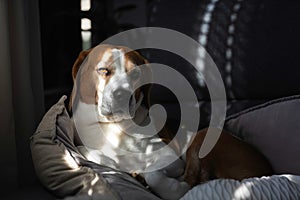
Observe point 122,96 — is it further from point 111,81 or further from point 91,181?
point 91,181

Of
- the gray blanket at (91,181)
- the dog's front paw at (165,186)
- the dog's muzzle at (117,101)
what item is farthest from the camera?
the dog's muzzle at (117,101)

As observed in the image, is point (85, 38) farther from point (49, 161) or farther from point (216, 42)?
point (49, 161)

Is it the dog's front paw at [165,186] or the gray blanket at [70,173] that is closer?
the gray blanket at [70,173]

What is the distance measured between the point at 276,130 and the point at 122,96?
53 centimetres

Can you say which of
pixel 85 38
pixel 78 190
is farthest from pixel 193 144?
pixel 85 38

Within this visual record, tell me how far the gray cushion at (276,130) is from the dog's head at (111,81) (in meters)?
0.39

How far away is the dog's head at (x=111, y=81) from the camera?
1.60 m

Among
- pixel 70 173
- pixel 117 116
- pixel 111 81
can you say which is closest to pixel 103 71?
pixel 111 81

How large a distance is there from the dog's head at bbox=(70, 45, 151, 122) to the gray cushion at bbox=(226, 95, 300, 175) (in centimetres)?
39

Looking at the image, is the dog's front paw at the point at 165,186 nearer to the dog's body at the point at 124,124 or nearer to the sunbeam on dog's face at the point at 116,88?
the dog's body at the point at 124,124

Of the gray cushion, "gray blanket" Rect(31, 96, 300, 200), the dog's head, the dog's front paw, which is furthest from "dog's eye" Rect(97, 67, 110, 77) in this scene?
the gray cushion

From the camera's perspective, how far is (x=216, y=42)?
193 centimetres

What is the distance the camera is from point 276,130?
5.39 ft

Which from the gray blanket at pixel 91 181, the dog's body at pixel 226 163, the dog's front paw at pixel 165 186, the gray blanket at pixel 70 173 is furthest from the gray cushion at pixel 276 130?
the gray blanket at pixel 70 173
